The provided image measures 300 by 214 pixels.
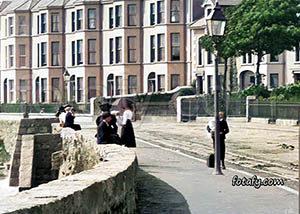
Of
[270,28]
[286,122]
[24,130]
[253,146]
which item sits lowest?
[253,146]

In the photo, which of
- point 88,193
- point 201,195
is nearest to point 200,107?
point 201,195

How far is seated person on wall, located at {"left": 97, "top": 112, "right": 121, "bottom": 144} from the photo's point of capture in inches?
734

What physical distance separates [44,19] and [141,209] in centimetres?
6543

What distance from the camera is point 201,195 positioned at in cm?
1440

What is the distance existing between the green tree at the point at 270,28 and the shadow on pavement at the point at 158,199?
32.8 meters

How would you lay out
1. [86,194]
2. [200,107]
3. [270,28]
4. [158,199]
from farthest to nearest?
[200,107], [270,28], [158,199], [86,194]

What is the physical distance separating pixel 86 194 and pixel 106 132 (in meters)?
10.8

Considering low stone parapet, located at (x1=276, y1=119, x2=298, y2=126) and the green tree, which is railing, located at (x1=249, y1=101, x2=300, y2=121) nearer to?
low stone parapet, located at (x1=276, y1=119, x2=298, y2=126)

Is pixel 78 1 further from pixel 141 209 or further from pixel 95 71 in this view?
pixel 141 209

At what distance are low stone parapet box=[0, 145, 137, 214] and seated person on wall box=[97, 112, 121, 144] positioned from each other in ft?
20.7

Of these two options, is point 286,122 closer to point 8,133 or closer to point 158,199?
point 8,133

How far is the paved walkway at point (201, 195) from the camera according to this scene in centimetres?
1271

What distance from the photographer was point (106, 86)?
7050 centimetres

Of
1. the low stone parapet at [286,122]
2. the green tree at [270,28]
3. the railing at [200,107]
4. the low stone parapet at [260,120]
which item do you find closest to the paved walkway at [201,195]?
the low stone parapet at [286,122]
